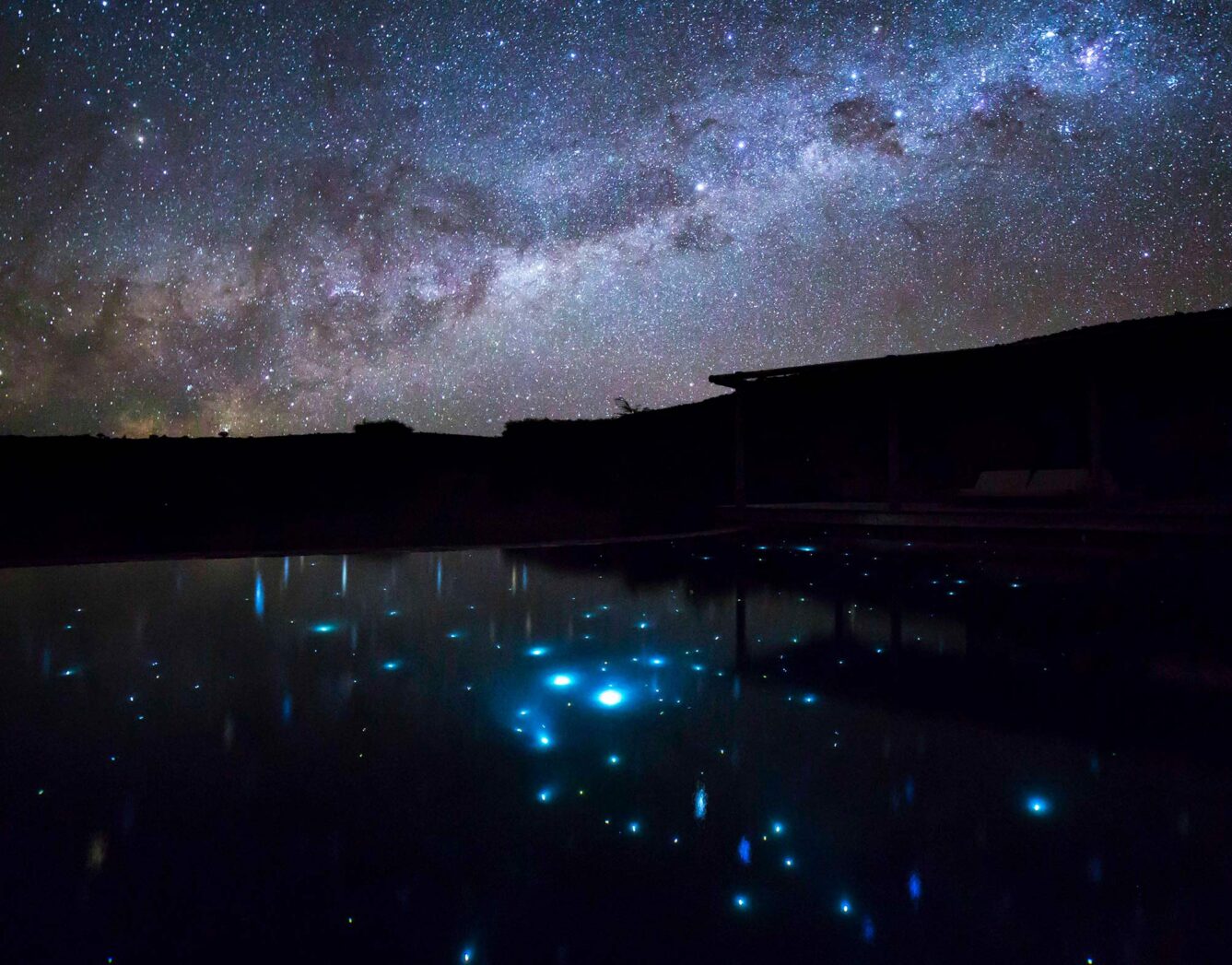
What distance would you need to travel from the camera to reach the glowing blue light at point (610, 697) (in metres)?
3.31

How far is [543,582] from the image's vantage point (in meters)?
7.25

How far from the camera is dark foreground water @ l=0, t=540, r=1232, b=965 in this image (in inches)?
63.5

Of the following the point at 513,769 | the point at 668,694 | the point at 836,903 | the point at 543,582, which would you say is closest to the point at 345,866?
the point at 513,769

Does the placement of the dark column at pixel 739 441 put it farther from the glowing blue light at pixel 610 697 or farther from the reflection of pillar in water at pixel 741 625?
the glowing blue light at pixel 610 697

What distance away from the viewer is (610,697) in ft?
11.2

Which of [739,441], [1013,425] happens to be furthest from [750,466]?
[1013,425]

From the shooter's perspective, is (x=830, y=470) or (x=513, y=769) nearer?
(x=513, y=769)

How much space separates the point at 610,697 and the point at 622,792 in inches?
43.0

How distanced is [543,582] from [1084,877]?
19.2 ft

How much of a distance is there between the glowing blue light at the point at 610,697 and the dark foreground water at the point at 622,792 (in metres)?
0.02

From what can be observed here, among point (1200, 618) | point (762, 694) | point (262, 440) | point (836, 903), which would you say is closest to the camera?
point (836, 903)

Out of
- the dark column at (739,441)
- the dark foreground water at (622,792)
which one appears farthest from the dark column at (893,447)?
the dark foreground water at (622,792)

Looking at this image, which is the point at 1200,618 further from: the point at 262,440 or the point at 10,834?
the point at 262,440

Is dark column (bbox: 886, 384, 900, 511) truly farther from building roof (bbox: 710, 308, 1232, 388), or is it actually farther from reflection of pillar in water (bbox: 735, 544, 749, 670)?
reflection of pillar in water (bbox: 735, 544, 749, 670)
